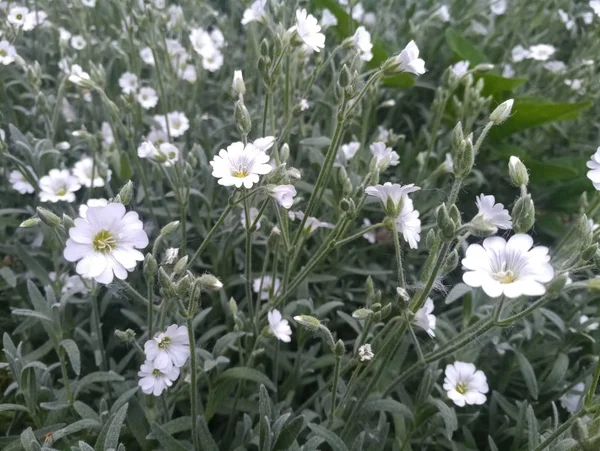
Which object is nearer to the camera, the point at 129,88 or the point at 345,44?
the point at 345,44

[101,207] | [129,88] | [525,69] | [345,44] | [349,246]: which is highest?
[345,44]

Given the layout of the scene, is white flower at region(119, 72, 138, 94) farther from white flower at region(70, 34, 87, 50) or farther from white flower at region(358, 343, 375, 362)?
white flower at region(358, 343, 375, 362)

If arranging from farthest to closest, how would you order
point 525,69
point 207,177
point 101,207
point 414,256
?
point 525,69 < point 414,256 < point 207,177 < point 101,207

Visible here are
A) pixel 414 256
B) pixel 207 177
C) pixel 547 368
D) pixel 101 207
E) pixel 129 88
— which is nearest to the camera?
pixel 101 207

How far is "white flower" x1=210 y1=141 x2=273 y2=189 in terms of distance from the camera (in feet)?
4.89

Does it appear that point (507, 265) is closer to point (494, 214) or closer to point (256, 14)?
point (494, 214)

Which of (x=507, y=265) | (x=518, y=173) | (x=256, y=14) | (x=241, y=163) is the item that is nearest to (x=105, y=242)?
(x=241, y=163)

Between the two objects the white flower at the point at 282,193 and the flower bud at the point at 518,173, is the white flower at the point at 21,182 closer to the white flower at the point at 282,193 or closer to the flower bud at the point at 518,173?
the white flower at the point at 282,193

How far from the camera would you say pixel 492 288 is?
3.85 ft

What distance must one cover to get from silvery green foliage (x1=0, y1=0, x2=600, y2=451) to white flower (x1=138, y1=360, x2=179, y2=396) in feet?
0.04

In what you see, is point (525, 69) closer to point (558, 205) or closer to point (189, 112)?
point (558, 205)

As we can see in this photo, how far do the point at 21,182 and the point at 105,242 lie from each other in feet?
4.25

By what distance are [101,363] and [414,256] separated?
1324mm

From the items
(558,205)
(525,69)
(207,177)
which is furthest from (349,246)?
(525,69)
